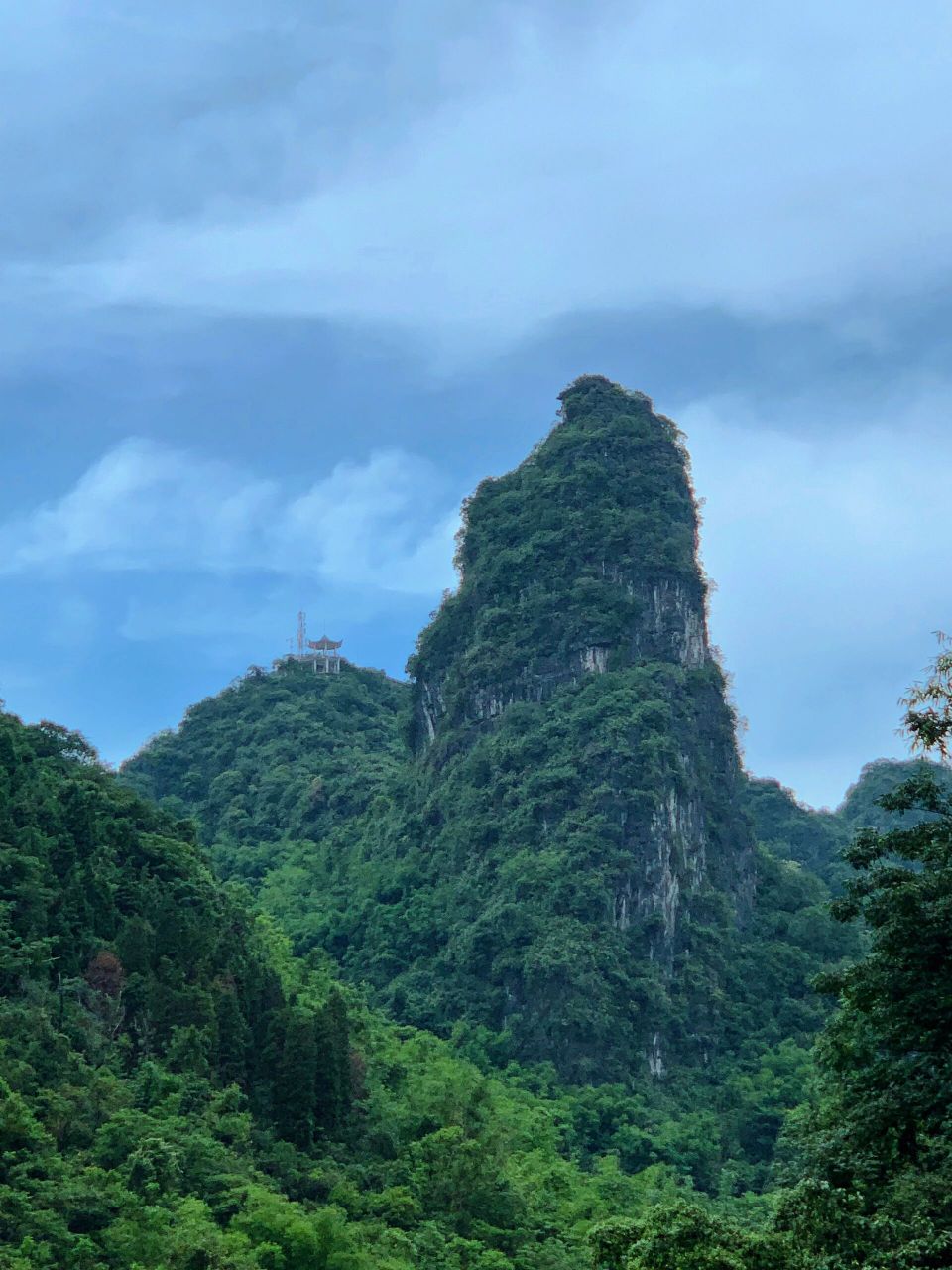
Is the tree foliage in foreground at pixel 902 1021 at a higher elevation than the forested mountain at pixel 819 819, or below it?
below

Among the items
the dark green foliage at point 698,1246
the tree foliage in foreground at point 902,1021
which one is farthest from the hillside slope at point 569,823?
the dark green foliage at point 698,1246

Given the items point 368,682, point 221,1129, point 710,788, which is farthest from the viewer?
point 368,682

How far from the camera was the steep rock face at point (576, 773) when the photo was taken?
137ft

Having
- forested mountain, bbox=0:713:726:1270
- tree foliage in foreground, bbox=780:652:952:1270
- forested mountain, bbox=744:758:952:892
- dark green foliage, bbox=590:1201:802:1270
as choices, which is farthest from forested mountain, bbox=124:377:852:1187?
dark green foliage, bbox=590:1201:802:1270

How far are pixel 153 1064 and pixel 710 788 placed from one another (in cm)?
2710

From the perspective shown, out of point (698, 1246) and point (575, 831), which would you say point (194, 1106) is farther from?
point (575, 831)

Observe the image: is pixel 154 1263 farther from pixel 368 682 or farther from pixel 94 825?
pixel 368 682

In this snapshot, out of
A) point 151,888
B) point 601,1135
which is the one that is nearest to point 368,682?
point 601,1135

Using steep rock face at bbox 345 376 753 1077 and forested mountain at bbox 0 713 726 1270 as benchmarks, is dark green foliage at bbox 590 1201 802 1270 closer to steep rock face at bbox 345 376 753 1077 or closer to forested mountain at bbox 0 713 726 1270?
forested mountain at bbox 0 713 726 1270

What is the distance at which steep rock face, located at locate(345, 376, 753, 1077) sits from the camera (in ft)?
137

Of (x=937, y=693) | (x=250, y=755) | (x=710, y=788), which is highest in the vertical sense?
(x=250, y=755)

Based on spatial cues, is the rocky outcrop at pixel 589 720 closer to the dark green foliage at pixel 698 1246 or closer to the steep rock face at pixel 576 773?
the steep rock face at pixel 576 773

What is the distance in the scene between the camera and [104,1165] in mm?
22516

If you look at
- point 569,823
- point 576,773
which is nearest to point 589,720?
point 576,773
